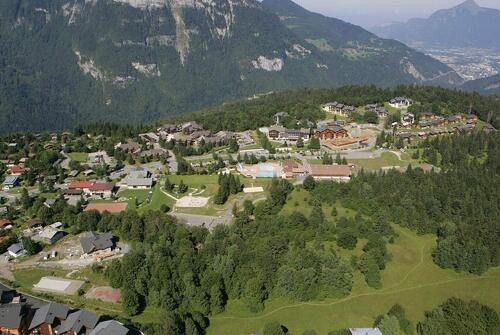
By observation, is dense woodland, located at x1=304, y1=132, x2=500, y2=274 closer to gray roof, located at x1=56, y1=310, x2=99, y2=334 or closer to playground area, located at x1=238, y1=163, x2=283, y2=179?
playground area, located at x1=238, y1=163, x2=283, y2=179

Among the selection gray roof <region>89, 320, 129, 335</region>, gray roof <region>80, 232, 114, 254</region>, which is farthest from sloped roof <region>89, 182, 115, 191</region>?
gray roof <region>89, 320, 129, 335</region>

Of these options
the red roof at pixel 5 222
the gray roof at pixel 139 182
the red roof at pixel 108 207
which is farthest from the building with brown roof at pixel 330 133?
the red roof at pixel 5 222

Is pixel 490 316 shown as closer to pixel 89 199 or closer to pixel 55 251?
pixel 55 251

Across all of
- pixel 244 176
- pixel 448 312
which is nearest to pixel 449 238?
pixel 448 312

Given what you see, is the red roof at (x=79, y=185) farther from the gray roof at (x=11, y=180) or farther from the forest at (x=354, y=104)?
the forest at (x=354, y=104)

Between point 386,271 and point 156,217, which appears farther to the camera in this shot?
point 156,217

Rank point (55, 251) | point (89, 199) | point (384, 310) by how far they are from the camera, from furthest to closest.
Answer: point (89, 199)
point (55, 251)
point (384, 310)
